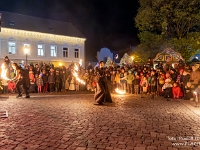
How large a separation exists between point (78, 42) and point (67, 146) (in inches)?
1376

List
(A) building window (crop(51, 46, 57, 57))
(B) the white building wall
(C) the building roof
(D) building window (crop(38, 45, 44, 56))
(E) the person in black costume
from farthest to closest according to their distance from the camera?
(A) building window (crop(51, 46, 57, 57)) → (D) building window (crop(38, 45, 44, 56)) → (C) the building roof → (B) the white building wall → (E) the person in black costume

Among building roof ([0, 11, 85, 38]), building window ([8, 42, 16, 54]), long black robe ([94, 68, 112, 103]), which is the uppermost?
building roof ([0, 11, 85, 38])

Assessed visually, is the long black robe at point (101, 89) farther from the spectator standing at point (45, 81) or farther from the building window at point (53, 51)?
the building window at point (53, 51)

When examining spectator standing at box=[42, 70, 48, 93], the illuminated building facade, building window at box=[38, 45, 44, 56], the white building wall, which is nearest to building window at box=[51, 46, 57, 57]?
the illuminated building facade

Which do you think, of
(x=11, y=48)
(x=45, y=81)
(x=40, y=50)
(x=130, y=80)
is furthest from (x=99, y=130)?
(x=40, y=50)

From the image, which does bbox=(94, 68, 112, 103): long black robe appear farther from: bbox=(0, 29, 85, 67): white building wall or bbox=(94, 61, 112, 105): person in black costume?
bbox=(0, 29, 85, 67): white building wall

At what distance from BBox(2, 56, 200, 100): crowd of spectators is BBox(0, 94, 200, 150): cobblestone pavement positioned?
459 cm

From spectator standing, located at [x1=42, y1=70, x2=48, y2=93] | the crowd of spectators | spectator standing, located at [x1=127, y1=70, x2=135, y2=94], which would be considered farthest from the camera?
spectator standing, located at [x1=42, y1=70, x2=48, y2=93]

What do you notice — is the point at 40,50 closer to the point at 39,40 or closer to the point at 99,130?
the point at 39,40

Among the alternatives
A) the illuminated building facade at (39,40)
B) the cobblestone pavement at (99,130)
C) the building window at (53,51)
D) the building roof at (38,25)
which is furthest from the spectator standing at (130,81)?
the building window at (53,51)

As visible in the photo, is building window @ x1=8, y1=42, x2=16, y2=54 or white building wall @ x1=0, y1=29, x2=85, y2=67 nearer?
white building wall @ x1=0, y1=29, x2=85, y2=67

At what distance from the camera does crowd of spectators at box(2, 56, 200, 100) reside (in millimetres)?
13889

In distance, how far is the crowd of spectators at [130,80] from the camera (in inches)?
547

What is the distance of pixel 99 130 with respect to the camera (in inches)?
260
